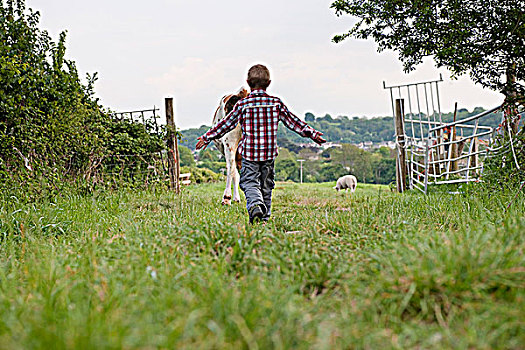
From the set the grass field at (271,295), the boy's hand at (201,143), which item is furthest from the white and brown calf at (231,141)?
the grass field at (271,295)

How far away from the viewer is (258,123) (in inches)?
168

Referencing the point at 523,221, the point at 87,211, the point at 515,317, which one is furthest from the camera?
the point at 87,211

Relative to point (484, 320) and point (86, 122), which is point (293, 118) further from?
point (86, 122)

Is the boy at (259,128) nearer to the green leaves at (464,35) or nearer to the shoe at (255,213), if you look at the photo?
the shoe at (255,213)

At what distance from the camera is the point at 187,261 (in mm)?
2379

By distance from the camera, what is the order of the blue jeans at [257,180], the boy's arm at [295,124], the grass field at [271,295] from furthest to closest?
the boy's arm at [295,124]
the blue jeans at [257,180]
the grass field at [271,295]

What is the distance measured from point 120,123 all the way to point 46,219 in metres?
4.67

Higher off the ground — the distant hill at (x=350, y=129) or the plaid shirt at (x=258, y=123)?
the distant hill at (x=350, y=129)

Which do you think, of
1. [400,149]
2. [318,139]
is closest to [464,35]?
[318,139]

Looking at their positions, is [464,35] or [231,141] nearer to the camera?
[464,35]

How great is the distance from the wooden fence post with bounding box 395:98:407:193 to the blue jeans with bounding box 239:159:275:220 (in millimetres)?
6034

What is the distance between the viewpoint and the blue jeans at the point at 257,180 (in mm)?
4160

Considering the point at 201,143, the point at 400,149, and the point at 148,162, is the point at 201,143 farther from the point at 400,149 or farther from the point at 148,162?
the point at 400,149

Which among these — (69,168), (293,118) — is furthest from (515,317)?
(69,168)
